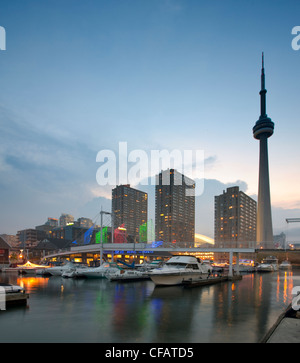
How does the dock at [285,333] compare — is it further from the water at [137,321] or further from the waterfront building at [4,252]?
the waterfront building at [4,252]

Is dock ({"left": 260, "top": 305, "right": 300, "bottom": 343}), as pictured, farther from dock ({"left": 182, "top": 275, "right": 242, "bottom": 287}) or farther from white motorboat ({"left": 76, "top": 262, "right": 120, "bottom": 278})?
white motorboat ({"left": 76, "top": 262, "right": 120, "bottom": 278})

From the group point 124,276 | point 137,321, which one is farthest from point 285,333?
point 124,276

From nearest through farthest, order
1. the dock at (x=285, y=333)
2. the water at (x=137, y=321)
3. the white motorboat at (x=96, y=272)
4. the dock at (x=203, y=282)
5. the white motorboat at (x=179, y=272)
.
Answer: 1. the dock at (x=285, y=333)
2. the water at (x=137, y=321)
3. the white motorboat at (x=179, y=272)
4. the dock at (x=203, y=282)
5. the white motorboat at (x=96, y=272)

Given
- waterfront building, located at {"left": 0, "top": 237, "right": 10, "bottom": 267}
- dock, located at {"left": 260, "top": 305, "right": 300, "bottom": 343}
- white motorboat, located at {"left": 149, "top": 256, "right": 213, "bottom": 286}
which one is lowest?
waterfront building, located at {"left": 0, "top": 237, "right": 10, "bottom": 267}

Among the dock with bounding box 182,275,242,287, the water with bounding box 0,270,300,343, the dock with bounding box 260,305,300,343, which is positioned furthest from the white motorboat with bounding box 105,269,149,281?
the dock with bounding box 260,305,300,343

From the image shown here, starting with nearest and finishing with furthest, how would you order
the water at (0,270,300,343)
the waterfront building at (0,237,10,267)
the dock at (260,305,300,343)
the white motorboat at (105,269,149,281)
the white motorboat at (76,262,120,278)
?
the dock at (260,305,300,343)
the water at (0,270,300,343)
the white motorboat at (105,269,149,281)
the white motorboat at (76,262,120,278)
the waterfront building at (0,237,10,267)

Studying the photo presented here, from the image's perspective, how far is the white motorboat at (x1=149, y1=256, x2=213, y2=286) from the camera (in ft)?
122

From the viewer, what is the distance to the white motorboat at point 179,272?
3709 centimetres

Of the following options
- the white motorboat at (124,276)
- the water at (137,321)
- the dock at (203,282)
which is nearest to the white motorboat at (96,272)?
the white motorboat at (124,276)

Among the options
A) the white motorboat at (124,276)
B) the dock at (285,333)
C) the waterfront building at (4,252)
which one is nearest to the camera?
the dock at (285,333)

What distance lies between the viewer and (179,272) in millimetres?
38281
